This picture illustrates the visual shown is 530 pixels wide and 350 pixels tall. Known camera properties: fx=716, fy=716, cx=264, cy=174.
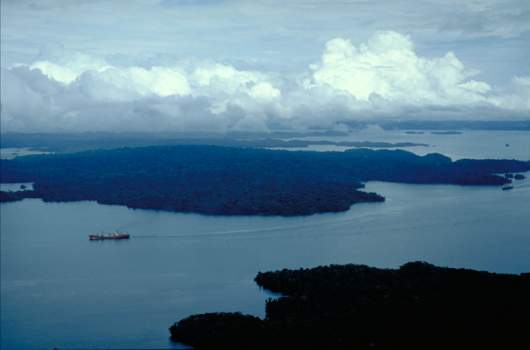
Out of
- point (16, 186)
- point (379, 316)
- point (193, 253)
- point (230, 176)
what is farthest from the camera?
point (230, 176)

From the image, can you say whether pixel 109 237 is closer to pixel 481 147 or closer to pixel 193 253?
pixel 193 253

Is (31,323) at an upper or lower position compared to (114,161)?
lower

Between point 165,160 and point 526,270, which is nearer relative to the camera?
point 526,270

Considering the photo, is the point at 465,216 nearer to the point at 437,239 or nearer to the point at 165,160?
the point at 437,239

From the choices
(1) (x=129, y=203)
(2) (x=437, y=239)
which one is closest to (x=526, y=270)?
(2) (x=437, y=239)

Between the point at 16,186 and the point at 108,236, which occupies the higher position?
the point at 16,186

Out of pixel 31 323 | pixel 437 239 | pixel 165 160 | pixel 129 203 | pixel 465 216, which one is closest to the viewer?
pixel 31 323

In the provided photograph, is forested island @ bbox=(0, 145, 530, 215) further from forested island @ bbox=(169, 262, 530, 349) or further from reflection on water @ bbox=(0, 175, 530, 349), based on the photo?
forested island @ bbox=(169, 262, 530, 349)

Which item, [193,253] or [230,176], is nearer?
[193,253]

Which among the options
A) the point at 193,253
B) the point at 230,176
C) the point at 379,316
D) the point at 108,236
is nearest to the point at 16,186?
the point at 230,176
